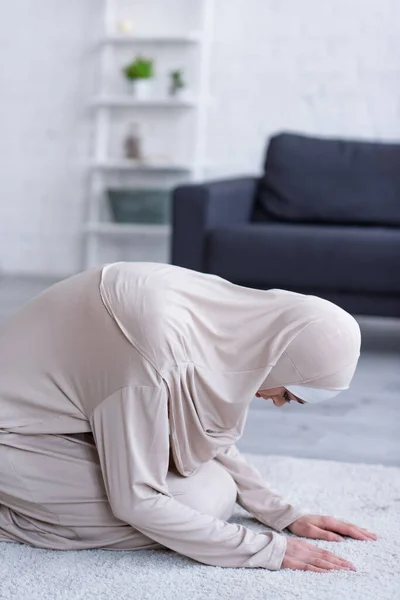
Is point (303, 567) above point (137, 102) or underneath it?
underneath

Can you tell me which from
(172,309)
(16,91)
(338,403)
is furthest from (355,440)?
(16,91)

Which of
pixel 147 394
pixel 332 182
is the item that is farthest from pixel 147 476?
pixel 332 182

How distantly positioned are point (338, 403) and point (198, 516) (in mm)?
1416

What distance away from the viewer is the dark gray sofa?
3.40m

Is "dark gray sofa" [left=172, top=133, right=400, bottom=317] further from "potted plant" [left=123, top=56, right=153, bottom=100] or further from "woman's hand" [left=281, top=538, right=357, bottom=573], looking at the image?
"woman's hand" [left=281, top=538, right=357, bottom=573]

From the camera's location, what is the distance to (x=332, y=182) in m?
3.93

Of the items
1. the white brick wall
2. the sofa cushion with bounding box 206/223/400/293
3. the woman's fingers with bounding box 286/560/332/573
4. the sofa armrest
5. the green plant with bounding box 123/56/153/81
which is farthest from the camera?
the green plant with bounding box 123/56/153/81

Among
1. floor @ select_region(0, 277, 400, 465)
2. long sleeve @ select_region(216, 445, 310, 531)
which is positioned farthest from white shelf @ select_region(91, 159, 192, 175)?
long sleeve @ select_region(216, 445, 310, 531)

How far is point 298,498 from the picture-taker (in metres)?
1.93

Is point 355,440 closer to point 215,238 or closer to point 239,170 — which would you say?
point 215,238

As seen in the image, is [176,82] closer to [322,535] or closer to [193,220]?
[193,220]

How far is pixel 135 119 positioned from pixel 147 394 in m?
3.83

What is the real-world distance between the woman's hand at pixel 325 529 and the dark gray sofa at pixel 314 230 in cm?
176

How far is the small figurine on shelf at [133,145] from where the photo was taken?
16.3ft
